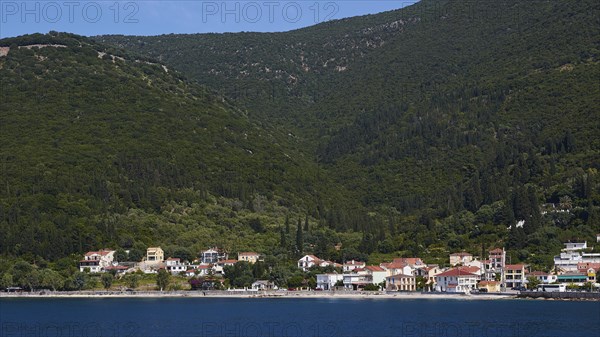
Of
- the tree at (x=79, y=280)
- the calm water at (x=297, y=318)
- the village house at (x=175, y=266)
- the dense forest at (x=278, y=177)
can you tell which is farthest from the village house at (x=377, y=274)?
the tree at (x=79, y=280)

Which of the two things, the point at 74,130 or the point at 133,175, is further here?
the point at 74,130

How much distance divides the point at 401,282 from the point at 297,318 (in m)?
35.7

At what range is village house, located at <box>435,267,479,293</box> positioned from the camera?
121 metres

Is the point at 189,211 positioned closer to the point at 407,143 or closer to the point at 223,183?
the point at 223,183

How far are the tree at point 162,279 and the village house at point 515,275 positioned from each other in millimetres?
35860

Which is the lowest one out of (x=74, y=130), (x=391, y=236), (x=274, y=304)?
(x=274, y=304)

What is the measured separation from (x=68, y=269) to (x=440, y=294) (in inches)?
1582

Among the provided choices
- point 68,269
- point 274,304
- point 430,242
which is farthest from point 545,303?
point 68,269

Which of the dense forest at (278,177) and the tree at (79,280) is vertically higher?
the dense forest at (278,177)

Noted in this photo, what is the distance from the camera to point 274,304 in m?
108

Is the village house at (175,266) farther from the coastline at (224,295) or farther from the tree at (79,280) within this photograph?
the tree at (79,280)

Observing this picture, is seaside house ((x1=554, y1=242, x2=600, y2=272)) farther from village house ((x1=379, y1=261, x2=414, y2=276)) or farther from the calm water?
village house ((x1=379, y1=261, x2=414, y2=276))

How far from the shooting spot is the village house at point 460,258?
420ft

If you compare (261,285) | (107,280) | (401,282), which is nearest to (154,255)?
(107,280)
